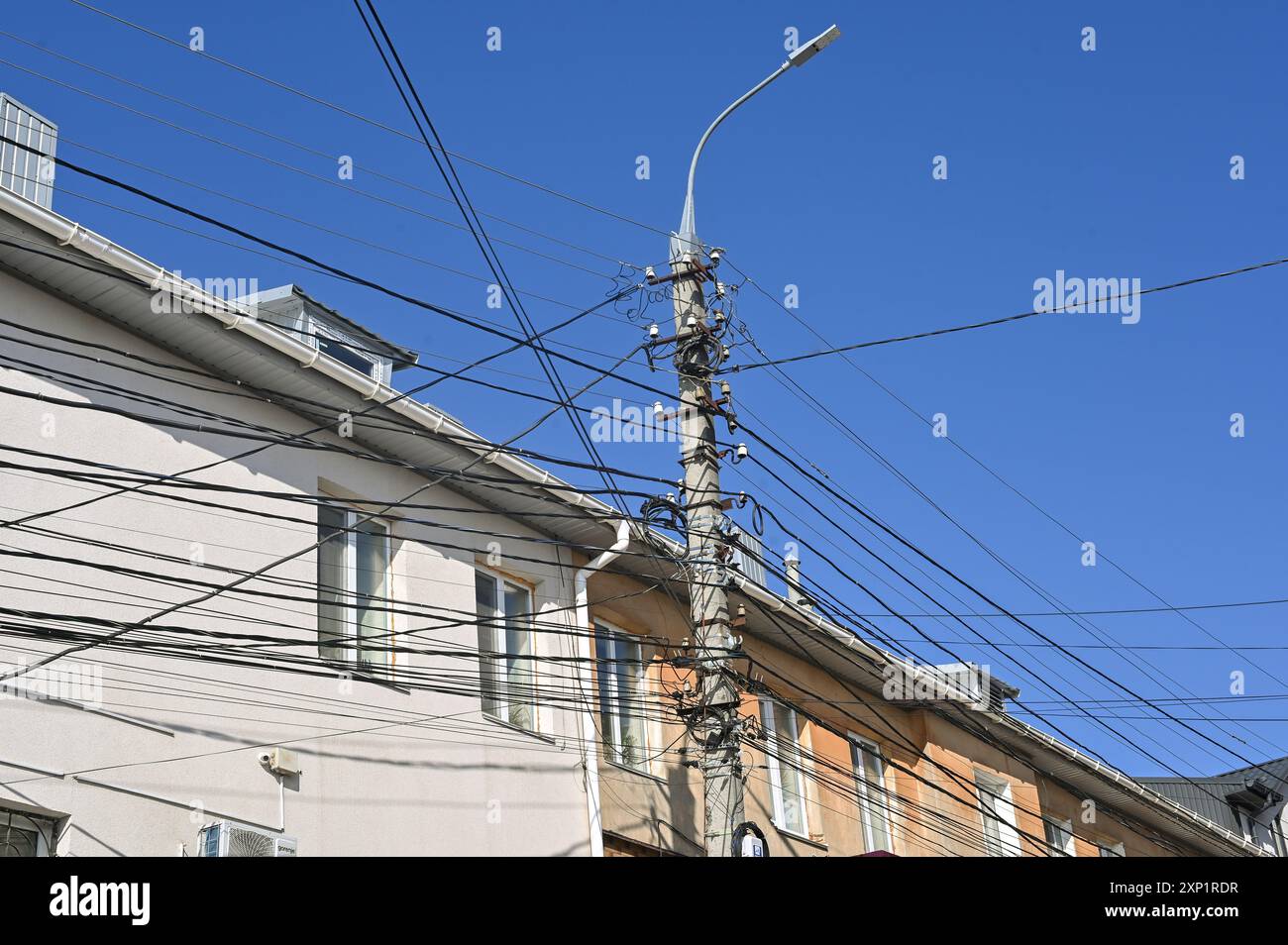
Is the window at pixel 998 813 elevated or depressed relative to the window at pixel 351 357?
depressed

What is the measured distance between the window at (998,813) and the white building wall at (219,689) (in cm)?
1017

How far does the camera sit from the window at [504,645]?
1619 centimetres

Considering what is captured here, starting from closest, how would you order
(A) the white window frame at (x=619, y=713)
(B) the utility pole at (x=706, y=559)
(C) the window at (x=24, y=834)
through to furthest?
(C) the window at (x=24, y=834), (B) the utility pole at (x=706, y=559), (A) the white window frame at (x=619, y=713)

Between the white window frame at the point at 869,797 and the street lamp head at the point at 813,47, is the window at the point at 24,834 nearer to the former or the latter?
the street lamp head at the point at 813,47

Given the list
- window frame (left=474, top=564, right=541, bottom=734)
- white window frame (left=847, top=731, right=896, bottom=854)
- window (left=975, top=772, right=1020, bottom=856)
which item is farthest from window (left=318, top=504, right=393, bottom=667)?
window (left=975, top=772, right=1020, bottom=856)

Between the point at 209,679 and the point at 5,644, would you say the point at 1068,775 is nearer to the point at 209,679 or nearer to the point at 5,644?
the point at 209,679

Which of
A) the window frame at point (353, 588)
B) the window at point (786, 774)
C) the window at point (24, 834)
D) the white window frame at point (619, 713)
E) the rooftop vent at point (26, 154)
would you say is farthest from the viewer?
the window at point (786, 774)

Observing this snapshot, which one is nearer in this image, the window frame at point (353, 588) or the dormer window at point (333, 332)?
the window frame at point (353, 588)

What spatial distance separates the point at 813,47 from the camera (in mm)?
14336

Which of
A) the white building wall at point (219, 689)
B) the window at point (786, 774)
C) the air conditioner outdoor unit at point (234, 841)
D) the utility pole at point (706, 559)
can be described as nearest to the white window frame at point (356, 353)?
the white building wall at point (219, 689)

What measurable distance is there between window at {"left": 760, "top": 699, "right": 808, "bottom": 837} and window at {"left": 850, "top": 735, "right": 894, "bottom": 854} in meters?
1.09

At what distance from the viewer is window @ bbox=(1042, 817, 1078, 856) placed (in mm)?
26734

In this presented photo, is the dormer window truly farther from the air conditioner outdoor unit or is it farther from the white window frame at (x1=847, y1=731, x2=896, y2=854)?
the white window frame at (x1=847, y1=731, x2=896, y2=854)

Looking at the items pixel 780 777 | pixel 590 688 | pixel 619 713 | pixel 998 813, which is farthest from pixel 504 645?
pixel 998 813
